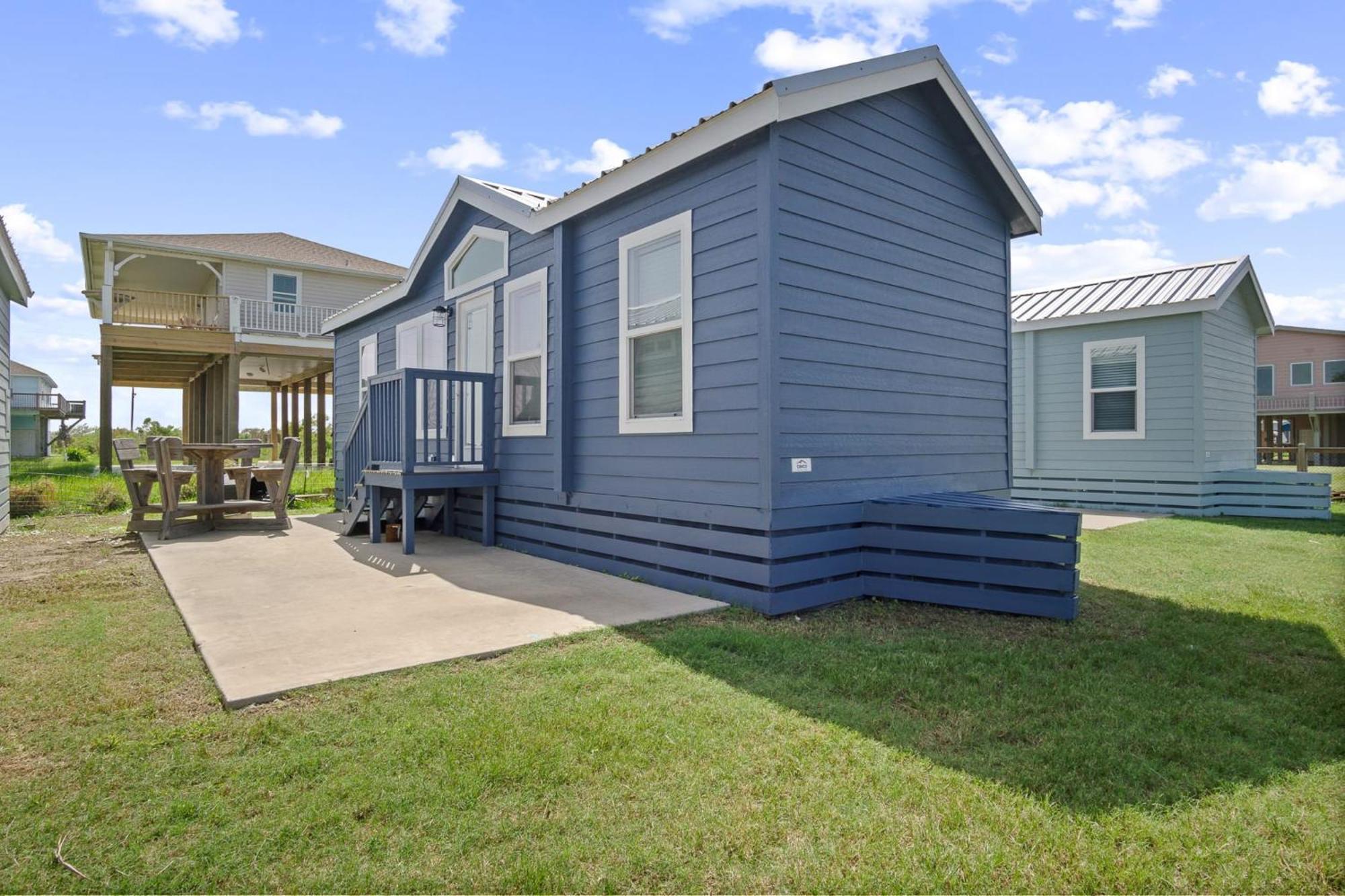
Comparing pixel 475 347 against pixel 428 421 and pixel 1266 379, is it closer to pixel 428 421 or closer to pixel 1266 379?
pixel 428 421

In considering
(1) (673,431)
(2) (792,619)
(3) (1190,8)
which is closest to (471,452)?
(1) (673,431)

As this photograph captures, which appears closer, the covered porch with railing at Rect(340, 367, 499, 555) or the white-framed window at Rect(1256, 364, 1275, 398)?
the covered porch with railing at Rect(340, 367, 499, 555)

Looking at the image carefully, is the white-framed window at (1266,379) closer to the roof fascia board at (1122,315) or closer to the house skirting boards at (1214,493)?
the house skirting boards at (1214,493)

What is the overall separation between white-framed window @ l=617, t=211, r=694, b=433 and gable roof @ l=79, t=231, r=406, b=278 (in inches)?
646

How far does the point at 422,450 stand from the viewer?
8.02 m

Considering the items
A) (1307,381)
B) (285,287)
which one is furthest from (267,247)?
(1307,381)

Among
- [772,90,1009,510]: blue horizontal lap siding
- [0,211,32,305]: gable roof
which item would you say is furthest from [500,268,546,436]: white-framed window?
[0,211,32,305]: gable roof

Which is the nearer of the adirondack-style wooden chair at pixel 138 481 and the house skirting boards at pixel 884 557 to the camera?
the house skirting boards at pixel 884 557

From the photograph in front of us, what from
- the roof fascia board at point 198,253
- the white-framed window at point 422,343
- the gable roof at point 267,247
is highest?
the gable roof at point 267,247

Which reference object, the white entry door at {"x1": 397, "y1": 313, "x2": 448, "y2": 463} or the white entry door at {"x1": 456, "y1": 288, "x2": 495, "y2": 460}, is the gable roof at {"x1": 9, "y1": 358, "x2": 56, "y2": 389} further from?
the white entry door at {"x1": 456, "y1": 288, "x2": 495, "y2": 460}

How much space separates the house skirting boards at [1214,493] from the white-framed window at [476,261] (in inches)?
362

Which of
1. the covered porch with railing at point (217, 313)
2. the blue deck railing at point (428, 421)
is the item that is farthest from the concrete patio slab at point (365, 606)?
the covered porch with railing at point (217, 313)

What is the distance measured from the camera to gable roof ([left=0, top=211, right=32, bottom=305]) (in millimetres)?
7246

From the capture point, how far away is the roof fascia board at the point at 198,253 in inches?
666
